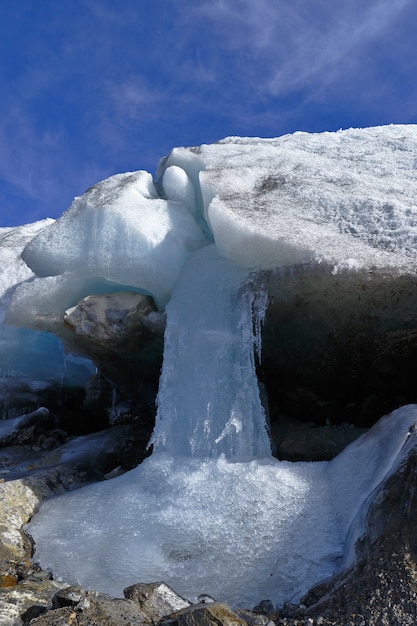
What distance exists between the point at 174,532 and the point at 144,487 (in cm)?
92

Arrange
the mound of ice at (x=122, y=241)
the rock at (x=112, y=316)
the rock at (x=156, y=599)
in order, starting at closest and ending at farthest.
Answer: the rock at (x=156, y=599) → the mound of ice at (x=122, y=241) → the rock at (x=112, y=316)

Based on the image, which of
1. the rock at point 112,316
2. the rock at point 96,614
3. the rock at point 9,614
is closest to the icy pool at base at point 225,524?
the rock at point 96,614

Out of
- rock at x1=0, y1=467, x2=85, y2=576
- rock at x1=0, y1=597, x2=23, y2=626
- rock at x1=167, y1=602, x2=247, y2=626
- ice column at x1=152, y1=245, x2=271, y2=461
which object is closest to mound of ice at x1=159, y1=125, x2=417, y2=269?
ice column at x1=152, y1=245, x2=271, y2=461

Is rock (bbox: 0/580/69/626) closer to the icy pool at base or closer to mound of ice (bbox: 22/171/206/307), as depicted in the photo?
the icy pool at base

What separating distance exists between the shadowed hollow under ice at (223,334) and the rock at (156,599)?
393 millimetres

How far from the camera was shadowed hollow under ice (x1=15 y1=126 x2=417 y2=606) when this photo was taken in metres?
4.83

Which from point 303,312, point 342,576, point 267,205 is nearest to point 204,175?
point 267,205

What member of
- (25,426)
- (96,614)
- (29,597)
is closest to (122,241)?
(29,597)

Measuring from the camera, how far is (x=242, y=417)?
648 cm

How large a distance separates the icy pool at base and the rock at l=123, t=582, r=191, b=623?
1.33 ft

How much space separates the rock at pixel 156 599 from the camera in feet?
12.8

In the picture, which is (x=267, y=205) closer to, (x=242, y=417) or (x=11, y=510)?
(x=242, y=417)

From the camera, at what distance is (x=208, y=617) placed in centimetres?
346

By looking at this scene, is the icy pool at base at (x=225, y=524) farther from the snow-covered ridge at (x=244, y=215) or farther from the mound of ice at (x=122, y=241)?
the mound of ice at (x=122, y=241)
